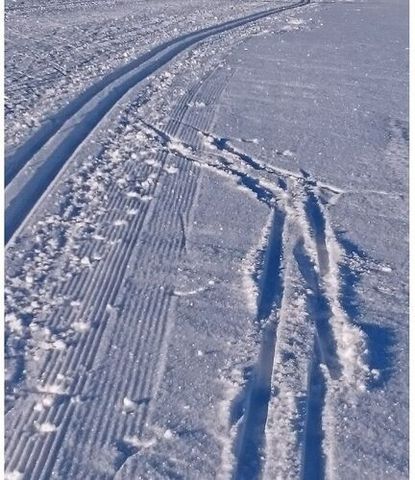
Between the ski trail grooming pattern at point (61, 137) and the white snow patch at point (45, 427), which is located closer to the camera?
the white snow patch at point (45, 427)

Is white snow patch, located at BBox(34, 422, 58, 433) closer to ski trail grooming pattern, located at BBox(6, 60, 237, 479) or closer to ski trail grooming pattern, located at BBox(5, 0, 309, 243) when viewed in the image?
ski trail grooming pattern, located at BBox(6, 60, 237, 479)

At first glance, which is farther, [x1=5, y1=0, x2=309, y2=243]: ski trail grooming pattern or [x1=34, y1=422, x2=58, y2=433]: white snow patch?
[x1=5, y1=0, x2=309, y2=243]: ski trail grooming pattern

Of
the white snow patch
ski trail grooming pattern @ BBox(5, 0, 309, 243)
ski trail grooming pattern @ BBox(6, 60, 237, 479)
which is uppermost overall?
ski trail grooming pattern @ BBox(5, 0, 309, 243)

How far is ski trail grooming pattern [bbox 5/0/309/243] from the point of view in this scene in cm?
422

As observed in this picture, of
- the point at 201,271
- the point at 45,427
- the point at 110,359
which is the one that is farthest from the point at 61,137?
the point at 45,427

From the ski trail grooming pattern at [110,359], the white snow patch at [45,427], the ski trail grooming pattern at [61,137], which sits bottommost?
the white snow patch at [45,427]

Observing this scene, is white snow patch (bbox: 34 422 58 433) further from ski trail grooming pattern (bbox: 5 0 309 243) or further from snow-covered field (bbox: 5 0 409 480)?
ski trail grooming pattern (bbox: 5 0 309 243)

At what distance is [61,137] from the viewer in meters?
5.08

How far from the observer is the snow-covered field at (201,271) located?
2.71 meters

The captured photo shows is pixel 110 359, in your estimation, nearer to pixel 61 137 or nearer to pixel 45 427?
pixel 45 427

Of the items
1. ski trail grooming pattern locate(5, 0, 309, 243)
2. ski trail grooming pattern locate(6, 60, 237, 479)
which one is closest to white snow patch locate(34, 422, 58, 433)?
ski trail grooming pattern locate(6, 60, 237, 479)

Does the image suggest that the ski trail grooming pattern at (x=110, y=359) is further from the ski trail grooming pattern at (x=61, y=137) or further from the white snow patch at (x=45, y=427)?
the ski trail grooming pattern at (x=61, y=137)

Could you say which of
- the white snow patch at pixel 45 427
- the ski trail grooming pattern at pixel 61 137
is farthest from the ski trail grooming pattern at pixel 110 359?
the ski trail grooming pattern at pixel 61 137

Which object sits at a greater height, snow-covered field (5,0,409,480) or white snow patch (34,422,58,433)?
snow-covered field (5,0,409,480)
